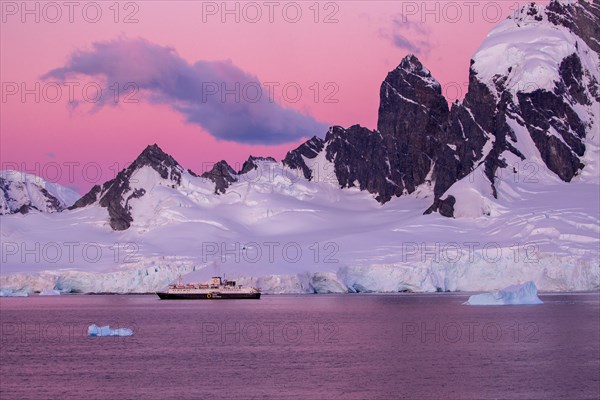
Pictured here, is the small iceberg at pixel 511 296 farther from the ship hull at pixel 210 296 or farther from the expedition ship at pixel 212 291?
the expedition ship at pixel 212 291

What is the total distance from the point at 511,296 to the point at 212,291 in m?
59.1

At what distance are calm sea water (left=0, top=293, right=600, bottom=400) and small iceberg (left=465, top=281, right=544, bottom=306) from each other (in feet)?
38.0

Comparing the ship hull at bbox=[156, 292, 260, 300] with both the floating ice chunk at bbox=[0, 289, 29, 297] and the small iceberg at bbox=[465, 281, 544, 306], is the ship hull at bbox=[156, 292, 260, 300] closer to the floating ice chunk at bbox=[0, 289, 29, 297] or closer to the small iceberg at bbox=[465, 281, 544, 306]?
the floating ice chunk at bbox=[0, 289, 29, 297]

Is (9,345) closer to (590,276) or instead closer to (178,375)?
(178,375)

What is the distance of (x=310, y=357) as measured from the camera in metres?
76.1

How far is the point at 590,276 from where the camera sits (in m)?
171

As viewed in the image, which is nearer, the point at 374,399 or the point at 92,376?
the point at 374,399

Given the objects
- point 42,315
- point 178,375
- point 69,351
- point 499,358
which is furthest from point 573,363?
point 42,315

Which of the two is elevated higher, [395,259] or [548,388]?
[395,259]

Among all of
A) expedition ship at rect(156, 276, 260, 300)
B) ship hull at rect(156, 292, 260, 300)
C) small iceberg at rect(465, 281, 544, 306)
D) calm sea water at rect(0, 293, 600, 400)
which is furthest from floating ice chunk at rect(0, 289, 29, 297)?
small iceberg at rect(465, 281, 544, 306)

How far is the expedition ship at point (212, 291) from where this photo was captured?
599 feet

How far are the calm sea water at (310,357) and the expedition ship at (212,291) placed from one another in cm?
5502

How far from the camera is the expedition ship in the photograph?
183 m

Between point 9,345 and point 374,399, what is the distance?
4110 centimetres
